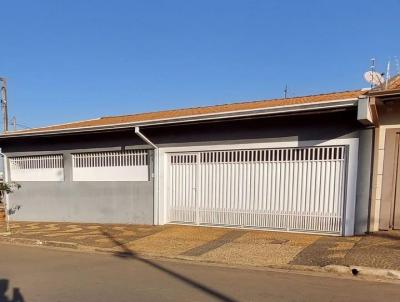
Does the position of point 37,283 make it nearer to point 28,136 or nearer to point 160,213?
point 160,213

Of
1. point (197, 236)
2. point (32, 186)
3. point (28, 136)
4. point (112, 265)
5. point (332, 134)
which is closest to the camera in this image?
point (112, 265)

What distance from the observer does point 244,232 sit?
9703mm

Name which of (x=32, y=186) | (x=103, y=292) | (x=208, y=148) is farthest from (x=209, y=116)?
(x=32, y=186)

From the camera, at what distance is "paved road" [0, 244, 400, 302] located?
5.00 metres

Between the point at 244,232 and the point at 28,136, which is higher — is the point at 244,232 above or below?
below

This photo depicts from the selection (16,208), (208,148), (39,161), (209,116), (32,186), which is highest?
(209,116)

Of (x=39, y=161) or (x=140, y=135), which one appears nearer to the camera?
(x=140, y=135)

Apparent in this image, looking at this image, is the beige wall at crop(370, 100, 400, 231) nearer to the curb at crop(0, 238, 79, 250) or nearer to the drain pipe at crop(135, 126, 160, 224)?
the drain pipe at crop(135, 126, 160, 224)

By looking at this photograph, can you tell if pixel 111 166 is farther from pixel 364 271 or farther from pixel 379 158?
pixel 364 271

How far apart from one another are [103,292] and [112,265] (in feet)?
5.93

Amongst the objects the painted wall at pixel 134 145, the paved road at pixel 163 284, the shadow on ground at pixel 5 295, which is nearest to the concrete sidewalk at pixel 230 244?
the paved road at pixel 163 284

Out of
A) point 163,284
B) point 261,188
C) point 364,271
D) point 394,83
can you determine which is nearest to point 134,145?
point 261,188

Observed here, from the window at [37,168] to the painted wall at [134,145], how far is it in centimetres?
27

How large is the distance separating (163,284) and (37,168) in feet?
33.7
